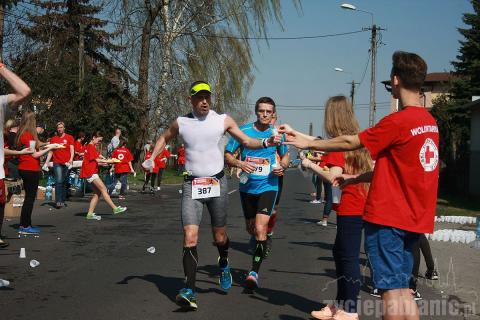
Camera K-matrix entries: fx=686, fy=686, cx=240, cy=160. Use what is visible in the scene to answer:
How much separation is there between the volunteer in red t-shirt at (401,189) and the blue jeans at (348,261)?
1.71m

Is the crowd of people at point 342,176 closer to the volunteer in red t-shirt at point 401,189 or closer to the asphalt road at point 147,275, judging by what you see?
the volunteer in red t-shirt at point 401,189

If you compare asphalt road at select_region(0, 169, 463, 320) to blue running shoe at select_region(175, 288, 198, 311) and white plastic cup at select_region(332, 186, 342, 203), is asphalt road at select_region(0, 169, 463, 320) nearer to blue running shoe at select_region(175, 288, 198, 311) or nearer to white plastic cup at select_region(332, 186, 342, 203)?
blue running shoe at select_region(175, 288, 198, 311)

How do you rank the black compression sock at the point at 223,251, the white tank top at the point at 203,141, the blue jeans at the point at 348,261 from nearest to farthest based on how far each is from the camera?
the blue jeans at the point at 348,261 < the white tank top at the point at 203,141 < the black compression sock at the point at 223,251

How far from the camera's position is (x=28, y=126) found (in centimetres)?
1077

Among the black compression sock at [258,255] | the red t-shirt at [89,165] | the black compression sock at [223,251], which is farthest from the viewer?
the red t-shirt at [89,165]

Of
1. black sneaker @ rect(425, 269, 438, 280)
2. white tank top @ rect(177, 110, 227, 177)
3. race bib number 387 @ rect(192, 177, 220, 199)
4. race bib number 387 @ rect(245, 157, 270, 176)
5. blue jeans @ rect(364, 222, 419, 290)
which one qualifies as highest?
white tank top @ rect(177, 110, 227, 177)

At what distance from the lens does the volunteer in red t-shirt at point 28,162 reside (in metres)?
10.7

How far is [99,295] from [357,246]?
8.59 ft

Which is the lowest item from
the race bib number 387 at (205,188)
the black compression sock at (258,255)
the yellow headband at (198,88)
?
the black compression sock at (258,255)

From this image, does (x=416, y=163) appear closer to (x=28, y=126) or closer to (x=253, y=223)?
(x=253, y=223)

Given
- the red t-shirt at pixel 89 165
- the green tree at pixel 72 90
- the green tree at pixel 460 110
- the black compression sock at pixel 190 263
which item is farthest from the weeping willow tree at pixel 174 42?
the black compression sock at pixel 190 263

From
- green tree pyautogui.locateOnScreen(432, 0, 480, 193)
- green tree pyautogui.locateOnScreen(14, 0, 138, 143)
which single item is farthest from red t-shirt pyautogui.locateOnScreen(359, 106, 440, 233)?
green tree pyautogui.locateOnScreen(432, 0, 480, 193)

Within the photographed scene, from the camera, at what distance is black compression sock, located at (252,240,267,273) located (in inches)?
291

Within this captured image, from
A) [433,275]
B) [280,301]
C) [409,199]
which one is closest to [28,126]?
[280,301]
